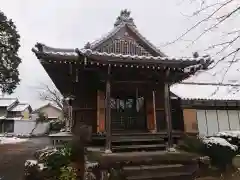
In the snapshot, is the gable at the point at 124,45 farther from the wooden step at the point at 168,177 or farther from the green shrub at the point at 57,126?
the green shrub at the point at 57,126

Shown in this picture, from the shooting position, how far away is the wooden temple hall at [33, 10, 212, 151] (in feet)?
33.2

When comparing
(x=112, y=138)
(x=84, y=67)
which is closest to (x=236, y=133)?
(x=112, y=138)

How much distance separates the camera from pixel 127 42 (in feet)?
48.9

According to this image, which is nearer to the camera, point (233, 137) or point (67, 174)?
point (67, 174)

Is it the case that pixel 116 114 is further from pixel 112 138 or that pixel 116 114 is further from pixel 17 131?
pixel 17 131

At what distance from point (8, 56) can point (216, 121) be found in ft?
82.3

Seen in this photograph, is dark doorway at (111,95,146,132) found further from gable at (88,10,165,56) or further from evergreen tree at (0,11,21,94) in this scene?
evergreen tree at (0,11,21,94)

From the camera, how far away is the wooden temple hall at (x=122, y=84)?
10.1m

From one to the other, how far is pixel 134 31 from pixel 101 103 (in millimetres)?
5215

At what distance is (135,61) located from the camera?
404 inches

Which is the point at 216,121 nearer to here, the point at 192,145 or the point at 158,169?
the point at 192,145

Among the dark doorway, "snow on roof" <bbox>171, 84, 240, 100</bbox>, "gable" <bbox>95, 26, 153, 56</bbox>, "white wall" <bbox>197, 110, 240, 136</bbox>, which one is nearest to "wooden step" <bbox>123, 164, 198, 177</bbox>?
the dark doorway

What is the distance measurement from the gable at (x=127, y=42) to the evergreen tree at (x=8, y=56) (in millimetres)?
19860

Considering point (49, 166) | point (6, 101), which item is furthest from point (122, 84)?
point (6, 101)
